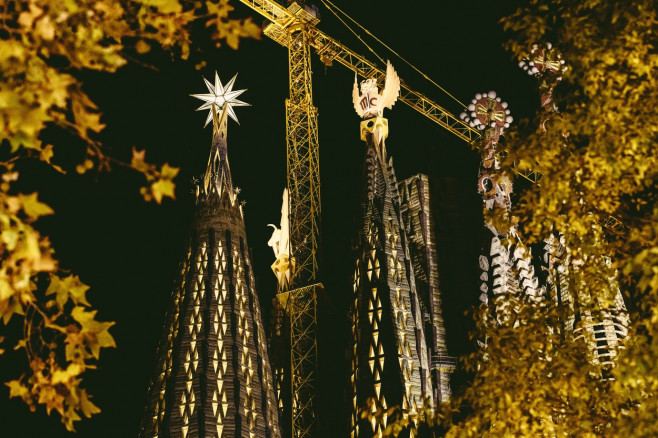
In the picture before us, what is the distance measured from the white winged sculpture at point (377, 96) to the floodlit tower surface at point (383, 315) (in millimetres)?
3866

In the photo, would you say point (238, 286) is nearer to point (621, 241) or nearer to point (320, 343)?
point (320, 343)

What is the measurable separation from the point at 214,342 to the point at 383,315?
11569 millimetres

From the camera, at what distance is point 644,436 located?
965 centimetres

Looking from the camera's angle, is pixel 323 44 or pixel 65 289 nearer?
pixel 65 289

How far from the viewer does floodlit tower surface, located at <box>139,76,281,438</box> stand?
175ft

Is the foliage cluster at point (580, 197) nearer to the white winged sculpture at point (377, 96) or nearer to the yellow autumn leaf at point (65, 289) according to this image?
the yellow autumn leaf at point (65, 289)

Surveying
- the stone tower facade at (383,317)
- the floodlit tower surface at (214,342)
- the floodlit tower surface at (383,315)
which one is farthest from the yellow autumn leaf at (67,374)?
the floodlit tower surface at (214,342)

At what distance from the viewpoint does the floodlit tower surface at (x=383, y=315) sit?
50.4 m

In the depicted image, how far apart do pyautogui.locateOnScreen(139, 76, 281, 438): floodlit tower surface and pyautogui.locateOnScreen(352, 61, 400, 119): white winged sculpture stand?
1145 cm

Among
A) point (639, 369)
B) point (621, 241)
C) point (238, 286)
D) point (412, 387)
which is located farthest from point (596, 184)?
point (238, 286)

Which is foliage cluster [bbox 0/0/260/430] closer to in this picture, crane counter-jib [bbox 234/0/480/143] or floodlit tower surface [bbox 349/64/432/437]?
floodlit tower surface [bbox 349/64/432/437]

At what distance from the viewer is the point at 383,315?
173 feet

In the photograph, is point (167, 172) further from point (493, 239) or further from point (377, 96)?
point (493, 239)

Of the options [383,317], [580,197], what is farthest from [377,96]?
[580,197]
